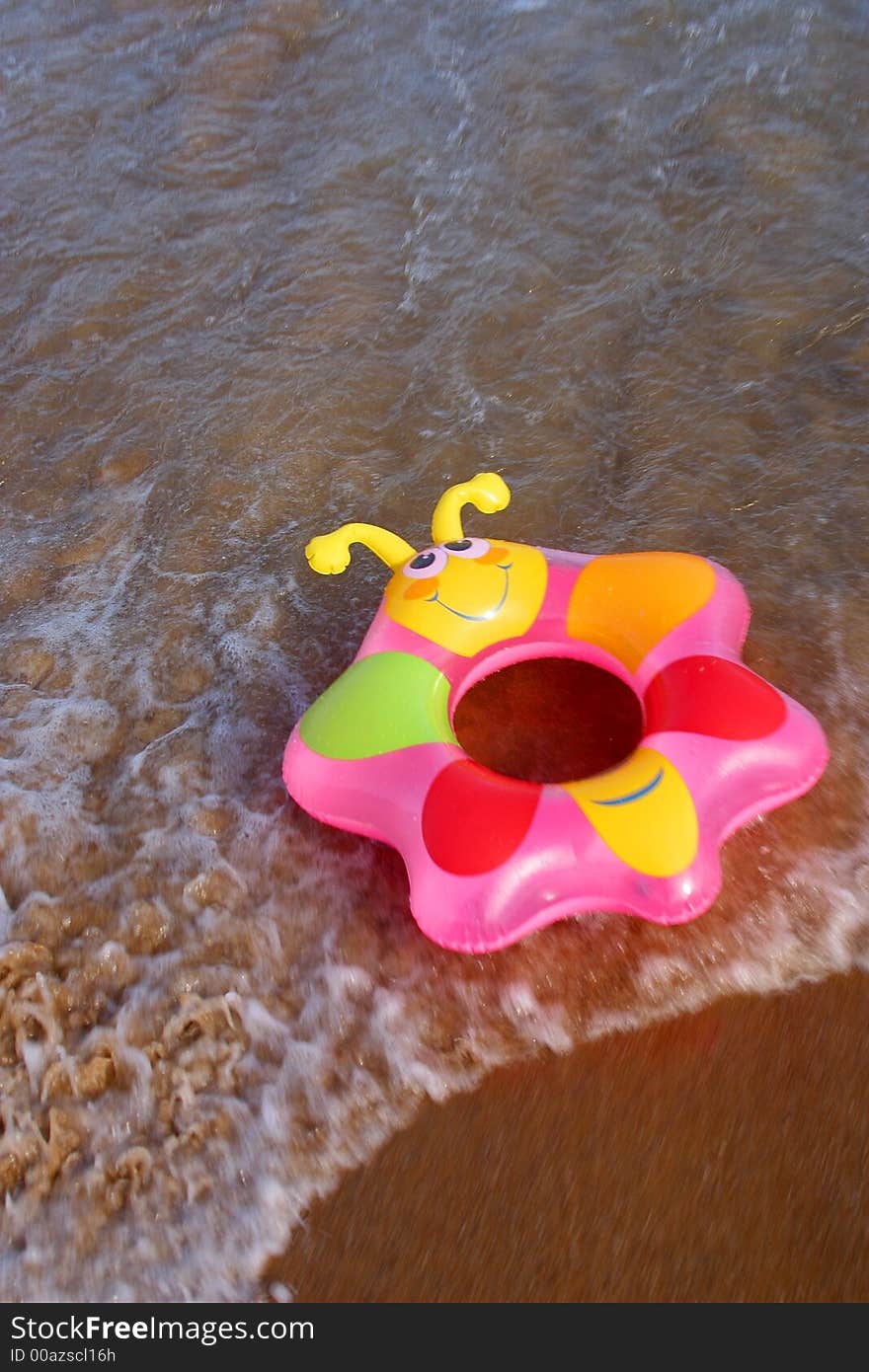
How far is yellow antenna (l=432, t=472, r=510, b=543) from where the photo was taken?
2430 mm

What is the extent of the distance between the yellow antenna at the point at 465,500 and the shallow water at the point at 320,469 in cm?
53

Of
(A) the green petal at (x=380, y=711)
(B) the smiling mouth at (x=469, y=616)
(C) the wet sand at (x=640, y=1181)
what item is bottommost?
(C) the wet sand at (x=640, y=1181)

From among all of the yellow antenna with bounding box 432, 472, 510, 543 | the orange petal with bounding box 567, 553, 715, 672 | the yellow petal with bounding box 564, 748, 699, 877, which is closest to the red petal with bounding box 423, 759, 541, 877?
the yellow petal with bounding box 564, 748, 699, 877

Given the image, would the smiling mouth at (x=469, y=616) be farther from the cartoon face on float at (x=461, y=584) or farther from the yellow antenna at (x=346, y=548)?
the yellow antenna at (x=346, y=548)

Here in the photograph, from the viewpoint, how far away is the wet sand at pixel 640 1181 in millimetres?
1660

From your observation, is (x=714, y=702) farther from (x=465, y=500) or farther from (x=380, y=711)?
(x=465, y=500)

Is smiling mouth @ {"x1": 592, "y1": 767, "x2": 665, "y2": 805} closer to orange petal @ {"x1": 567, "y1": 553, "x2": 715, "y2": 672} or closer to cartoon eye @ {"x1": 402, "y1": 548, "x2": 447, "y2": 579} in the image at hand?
orange petal @ {"x1": 567, "y1": 553, "x2": 715, "y2": 672}

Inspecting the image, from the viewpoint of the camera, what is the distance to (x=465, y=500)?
2.43 m

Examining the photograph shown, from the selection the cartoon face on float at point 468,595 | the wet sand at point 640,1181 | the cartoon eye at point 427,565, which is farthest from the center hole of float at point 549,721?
the wet sand at point 640,1181

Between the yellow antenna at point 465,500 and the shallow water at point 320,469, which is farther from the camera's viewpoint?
the yellow antenna at point 465,500

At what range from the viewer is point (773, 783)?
6.40 feet

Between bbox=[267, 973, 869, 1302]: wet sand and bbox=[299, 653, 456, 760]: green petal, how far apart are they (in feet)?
2.19

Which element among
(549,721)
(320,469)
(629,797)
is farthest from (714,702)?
(320,469)

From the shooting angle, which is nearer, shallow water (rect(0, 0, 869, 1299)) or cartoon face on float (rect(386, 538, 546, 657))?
shallow water (rect(0, 0, 869, 1299))
